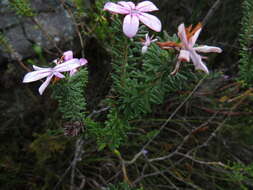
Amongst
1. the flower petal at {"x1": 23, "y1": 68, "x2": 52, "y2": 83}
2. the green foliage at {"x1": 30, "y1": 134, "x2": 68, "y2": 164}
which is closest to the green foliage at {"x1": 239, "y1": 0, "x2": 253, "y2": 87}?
the flower petal at {"x1": 23, "y1": 68, "x2": 52, "y2": 83}

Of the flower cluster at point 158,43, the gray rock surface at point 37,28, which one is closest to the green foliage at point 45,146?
the gray rock surface at point 37,28

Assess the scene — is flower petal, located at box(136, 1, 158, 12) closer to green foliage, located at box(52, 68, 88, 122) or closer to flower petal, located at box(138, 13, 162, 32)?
flower petal, located at box(138, 13, 162, 32)

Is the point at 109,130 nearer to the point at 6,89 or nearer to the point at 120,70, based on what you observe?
the point at 120,70

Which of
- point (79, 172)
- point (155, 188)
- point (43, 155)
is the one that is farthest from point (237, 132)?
point (43, 155)

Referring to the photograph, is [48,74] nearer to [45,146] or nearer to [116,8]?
[116,8]

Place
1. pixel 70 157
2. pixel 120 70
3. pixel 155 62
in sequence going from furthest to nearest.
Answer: pixel 70 157, pixel 120 70, pixel 155 62

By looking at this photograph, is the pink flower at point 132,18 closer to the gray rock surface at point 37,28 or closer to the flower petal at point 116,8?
the flower petal at point 116,8
